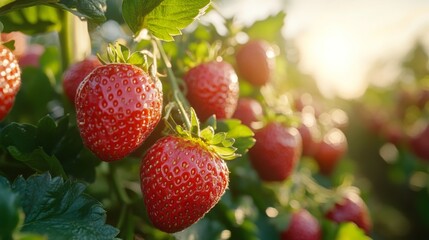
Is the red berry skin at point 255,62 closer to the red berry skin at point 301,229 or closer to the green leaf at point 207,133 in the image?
the red berry skin at point 301,229

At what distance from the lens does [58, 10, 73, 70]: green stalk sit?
110cm

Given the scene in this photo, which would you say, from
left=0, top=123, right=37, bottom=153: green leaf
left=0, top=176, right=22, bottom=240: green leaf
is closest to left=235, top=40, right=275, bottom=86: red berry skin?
left=0, top=123, right=37, bottom=153: green leaf

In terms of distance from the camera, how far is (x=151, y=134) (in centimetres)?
94

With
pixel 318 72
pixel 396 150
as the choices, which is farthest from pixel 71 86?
pixel 396 150

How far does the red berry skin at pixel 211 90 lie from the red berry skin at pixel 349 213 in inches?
20.0

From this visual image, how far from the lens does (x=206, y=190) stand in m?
0.82

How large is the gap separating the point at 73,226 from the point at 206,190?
0.19 m

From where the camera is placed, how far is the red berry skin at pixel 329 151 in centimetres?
165

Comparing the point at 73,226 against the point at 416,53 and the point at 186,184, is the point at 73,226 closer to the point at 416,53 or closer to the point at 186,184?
the point at 186,184

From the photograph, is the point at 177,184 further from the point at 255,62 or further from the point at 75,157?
the point at 255,62

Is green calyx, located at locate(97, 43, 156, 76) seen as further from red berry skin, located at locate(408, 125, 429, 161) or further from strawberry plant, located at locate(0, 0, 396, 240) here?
red berry skin, located at locate(408, 125, 429, 161)

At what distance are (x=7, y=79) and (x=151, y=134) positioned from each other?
24cm

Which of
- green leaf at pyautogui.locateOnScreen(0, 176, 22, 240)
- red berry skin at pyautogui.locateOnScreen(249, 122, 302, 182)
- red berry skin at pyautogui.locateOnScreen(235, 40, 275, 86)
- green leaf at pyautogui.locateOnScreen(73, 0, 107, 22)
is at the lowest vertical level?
red berry skin at pyautogui.locateOnScreen(249, 122, 302, 182)

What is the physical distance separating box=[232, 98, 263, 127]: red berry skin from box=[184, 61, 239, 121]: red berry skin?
0.12 metres
